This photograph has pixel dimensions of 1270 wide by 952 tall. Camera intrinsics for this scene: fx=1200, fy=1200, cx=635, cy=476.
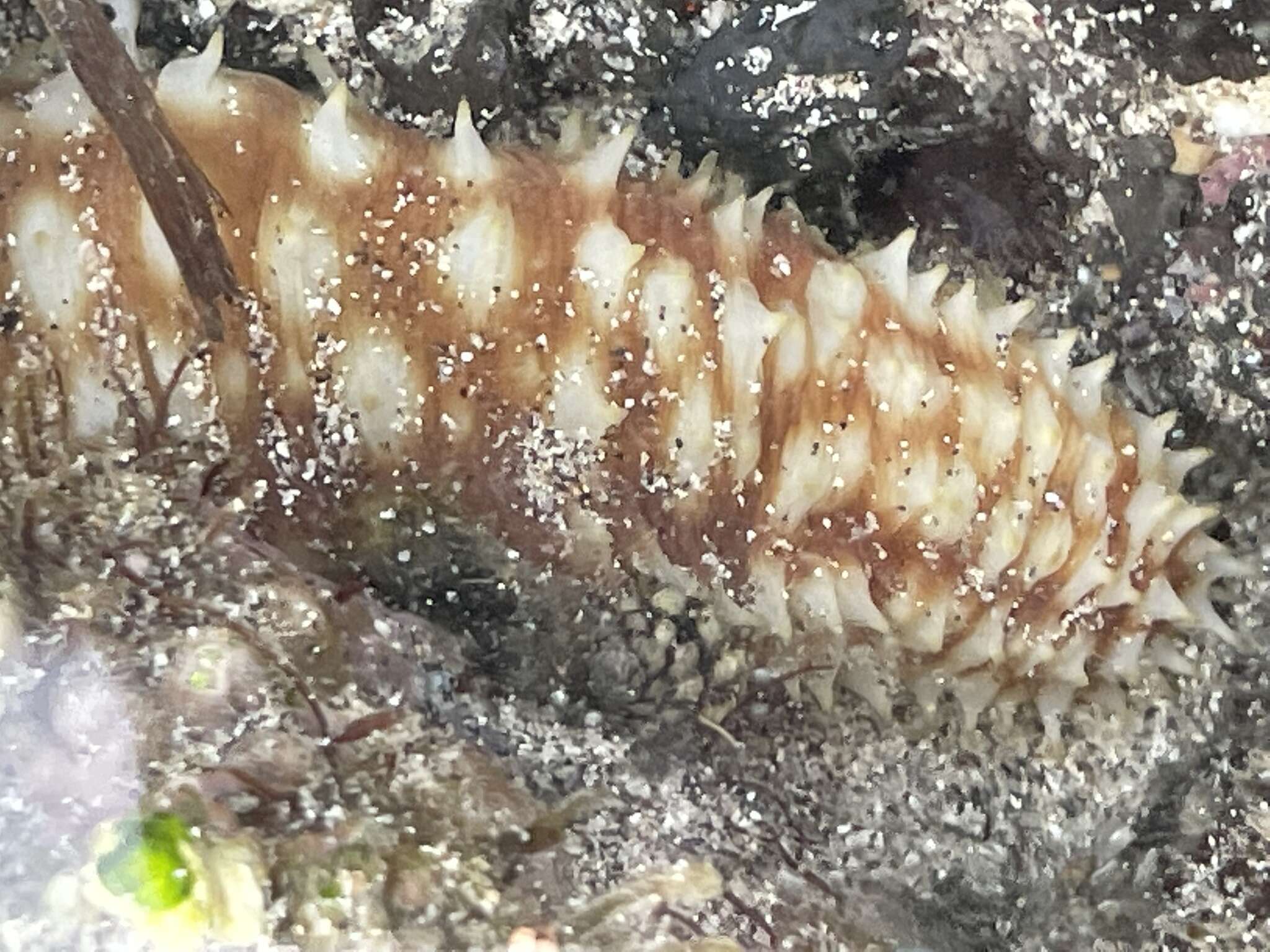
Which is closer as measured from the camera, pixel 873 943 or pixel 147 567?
pixel 147 567

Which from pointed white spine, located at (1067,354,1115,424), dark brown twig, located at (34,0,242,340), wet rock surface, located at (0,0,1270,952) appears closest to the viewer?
dark brown twig, located at (34,0,242,340)

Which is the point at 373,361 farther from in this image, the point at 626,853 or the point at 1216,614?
the point at 1216,614

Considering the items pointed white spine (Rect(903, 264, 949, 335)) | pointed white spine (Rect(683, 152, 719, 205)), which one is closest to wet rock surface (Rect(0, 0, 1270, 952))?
pointed white spine (Rect(683, 152, 719, 205))

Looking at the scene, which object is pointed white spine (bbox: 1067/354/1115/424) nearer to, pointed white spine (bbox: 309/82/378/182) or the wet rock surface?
the wet rock surface

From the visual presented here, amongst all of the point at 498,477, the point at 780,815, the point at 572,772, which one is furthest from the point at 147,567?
the point at 780,815

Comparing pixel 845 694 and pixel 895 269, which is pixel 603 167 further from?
pixel 845 694

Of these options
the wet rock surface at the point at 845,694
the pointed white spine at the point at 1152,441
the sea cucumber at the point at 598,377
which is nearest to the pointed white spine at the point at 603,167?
the sea cucumber at the point at 598,377

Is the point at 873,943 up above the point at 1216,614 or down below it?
below
